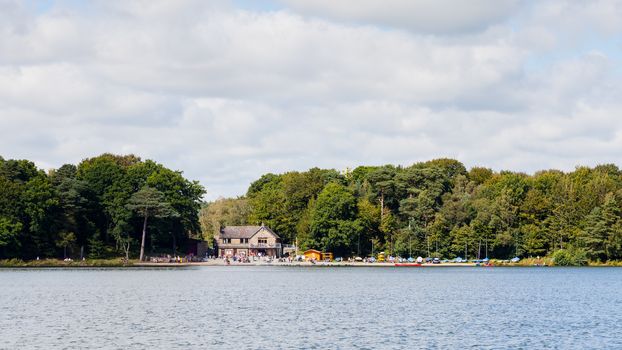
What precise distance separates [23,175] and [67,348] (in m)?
92.3

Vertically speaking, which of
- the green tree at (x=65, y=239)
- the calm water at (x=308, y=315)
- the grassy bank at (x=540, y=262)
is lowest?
the calm water at (x=308, y=315)

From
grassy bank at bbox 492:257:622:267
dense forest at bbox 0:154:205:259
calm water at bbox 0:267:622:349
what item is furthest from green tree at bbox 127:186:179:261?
grassy bank at bbox 492:257:622:267

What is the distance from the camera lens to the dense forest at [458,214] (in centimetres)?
12738

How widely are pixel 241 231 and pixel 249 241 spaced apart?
2.62 m

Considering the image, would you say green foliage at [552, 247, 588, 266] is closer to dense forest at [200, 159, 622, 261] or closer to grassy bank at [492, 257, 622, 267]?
dense forest at [200, 159, 622, 261]

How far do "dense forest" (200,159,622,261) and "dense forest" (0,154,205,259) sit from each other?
21.9 metres

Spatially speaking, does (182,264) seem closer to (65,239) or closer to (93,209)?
(93,209)

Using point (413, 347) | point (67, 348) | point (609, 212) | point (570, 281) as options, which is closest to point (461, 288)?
point (570, 281)

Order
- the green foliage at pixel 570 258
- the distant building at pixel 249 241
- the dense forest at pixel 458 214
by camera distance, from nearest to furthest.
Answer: the green foliage at pixel 570 258
the dense forest at pixel 458 214
the distant building at pixel 249 241

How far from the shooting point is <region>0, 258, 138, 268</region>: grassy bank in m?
114

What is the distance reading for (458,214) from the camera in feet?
437

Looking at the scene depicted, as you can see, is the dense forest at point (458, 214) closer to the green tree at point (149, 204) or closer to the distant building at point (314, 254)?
the distant building at point (314, 254)

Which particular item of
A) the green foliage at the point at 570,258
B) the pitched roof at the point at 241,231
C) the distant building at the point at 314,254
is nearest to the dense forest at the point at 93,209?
the pitched roof at the point at 241,231

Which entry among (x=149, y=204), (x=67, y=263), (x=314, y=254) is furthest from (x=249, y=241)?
(x=67, y=263)
